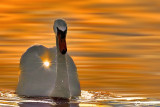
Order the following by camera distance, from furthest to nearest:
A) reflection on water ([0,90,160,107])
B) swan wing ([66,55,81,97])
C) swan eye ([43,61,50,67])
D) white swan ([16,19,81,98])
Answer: swan eye ([43,61,50,67]) → swan wing ([66,55,81,97]) → white swan ([16,19,81,98]) → reflection on water ([0,90,160,107])

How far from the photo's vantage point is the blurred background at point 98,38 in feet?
51.0

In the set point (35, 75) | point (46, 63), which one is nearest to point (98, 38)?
point (46, 63)

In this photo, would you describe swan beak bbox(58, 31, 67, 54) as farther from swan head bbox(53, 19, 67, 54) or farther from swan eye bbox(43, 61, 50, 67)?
swan eye bbox(43, 61, 50, 67)

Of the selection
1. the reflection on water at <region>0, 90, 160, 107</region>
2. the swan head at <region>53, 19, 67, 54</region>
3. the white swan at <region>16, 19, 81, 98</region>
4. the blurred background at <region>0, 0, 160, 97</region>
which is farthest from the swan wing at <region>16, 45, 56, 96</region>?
the swan head at <region>53, 19, 67, 54</region>

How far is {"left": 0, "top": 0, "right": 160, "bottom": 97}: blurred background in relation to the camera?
51.0 feet

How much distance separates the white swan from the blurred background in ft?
3.19

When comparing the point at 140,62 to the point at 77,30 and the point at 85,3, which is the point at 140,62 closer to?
the point at 77,30

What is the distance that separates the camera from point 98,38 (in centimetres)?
2148

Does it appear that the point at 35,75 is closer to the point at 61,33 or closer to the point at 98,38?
the point at 61,33

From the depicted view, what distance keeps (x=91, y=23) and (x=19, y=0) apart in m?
7.40

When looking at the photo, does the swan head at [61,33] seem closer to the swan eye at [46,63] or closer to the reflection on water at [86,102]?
the reflection on water at [86,102]

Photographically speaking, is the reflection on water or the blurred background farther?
the blurred background

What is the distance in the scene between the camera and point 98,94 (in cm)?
1388

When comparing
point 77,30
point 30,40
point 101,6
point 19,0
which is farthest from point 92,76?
point 19,0
